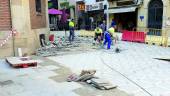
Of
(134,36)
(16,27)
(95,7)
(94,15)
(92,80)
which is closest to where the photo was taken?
(92,80)

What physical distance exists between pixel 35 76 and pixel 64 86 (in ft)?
5.80

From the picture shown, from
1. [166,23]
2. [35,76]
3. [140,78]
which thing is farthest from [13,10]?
[166,23]

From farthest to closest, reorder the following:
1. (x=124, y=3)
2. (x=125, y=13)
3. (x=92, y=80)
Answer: (x=125, y=13)
(x=124, y=3)
(x=92, y=80)

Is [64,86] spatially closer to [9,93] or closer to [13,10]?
[9,93]

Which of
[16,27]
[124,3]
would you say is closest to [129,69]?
[16,27]

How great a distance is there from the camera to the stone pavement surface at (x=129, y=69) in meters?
7.84

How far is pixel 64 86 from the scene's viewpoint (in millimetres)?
8008

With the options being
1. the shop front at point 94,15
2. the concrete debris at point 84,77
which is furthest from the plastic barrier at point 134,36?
the shop front at point 94,15

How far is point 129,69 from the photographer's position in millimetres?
10297

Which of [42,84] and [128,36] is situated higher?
[128,36]

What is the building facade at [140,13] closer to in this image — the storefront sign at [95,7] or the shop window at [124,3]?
the shop window at [124,3]

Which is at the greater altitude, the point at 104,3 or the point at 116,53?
the point at 104,3

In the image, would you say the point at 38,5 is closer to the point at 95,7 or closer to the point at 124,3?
the point at 124,3

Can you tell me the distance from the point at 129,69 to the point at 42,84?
3675mm
